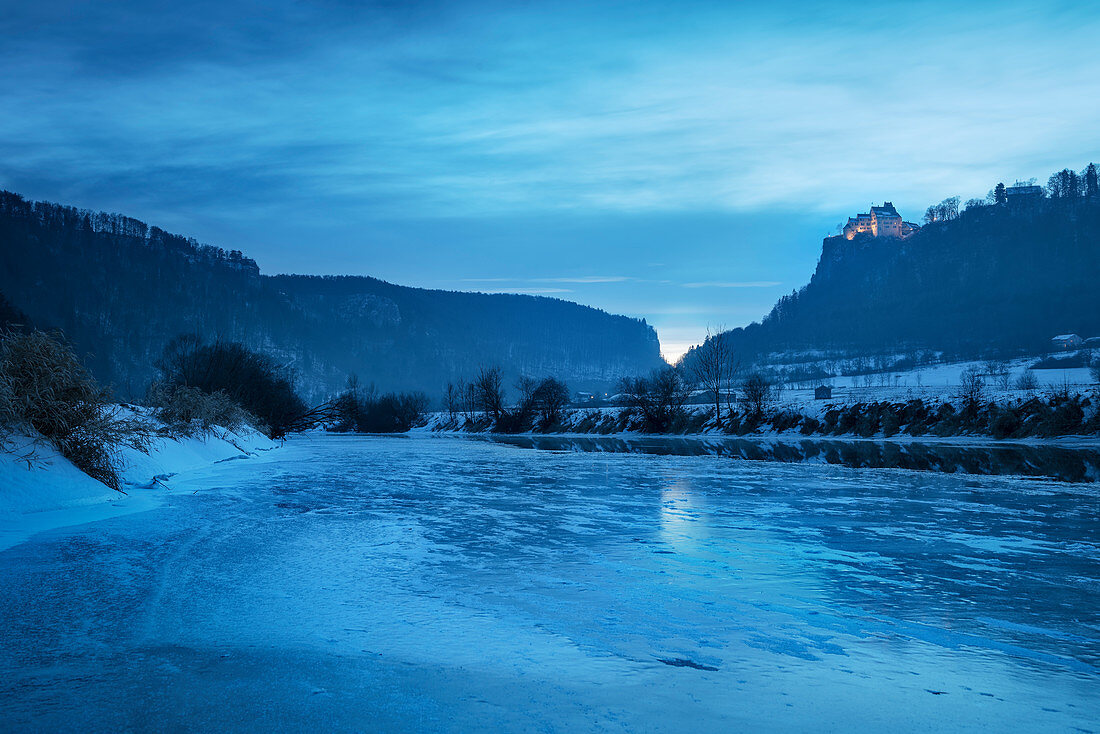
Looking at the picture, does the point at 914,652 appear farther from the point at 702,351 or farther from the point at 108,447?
the point at 702,351

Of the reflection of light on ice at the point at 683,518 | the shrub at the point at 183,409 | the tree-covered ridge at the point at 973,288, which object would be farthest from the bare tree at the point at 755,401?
the tree-covered ridge at the point at 973,288

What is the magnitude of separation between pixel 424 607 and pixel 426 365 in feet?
649

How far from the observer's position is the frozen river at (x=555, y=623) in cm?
278

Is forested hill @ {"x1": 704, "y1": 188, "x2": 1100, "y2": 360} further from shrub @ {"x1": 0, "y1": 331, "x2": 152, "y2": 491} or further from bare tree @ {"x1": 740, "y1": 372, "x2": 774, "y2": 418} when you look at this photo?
shrub @ {"x1": 0, "y1": 331, "x2": 152, "y2": 491}

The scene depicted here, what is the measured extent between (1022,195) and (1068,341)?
55.2 meters

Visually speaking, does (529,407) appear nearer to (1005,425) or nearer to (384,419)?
(384,419)

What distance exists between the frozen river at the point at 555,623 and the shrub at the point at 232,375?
24177 millimetres

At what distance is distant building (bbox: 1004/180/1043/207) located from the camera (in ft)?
472

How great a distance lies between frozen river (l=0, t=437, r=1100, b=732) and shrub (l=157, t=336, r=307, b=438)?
Result: 79.3 ft

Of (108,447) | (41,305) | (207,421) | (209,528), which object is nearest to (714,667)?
Result: (209,528)

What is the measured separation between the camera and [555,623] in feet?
13.4

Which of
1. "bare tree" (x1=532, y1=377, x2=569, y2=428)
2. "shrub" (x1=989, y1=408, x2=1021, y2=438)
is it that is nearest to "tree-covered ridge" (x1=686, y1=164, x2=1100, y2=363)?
"bare tree" (x1=532, y1=377, x2=569, y2=428)

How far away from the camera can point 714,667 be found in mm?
3309

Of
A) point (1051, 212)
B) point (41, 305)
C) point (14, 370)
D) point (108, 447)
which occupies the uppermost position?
point (1051, 212)
